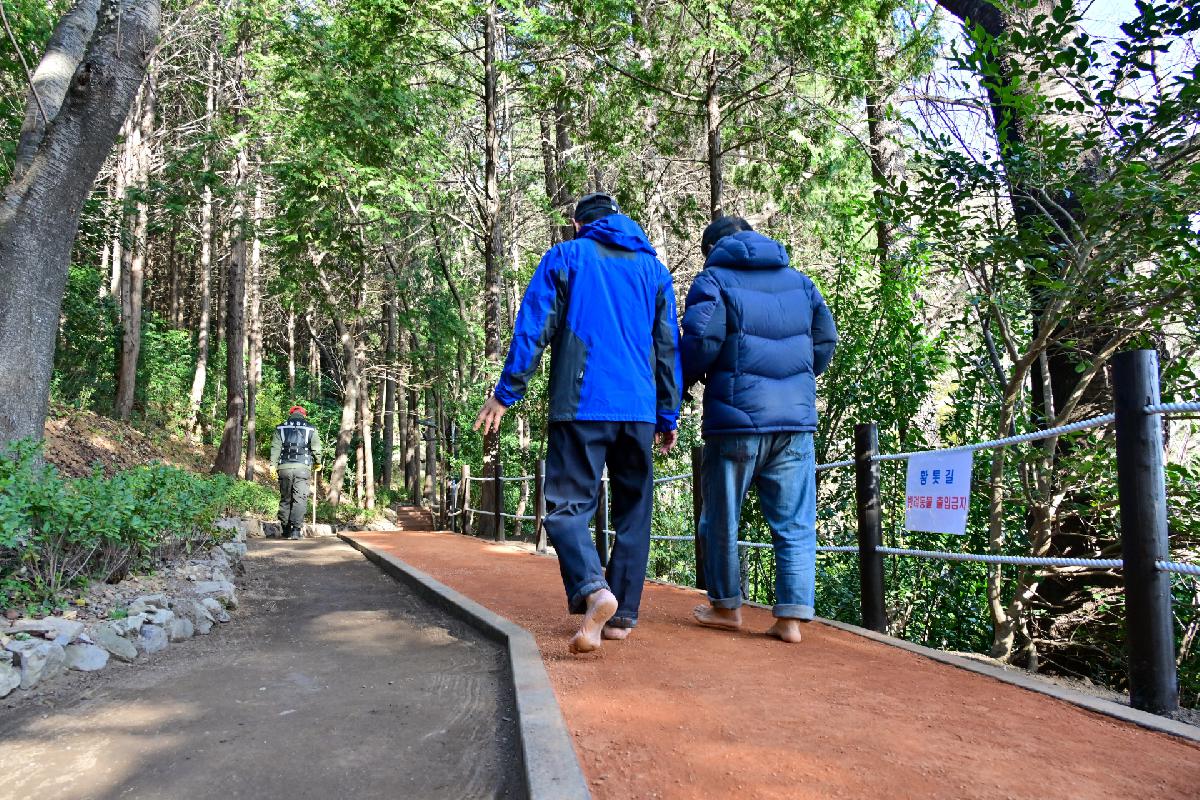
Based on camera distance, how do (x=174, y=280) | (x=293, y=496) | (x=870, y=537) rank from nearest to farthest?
(x=870, y=537) < (x=293, y=496) < (x=174, y=280)

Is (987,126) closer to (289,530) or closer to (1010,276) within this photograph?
(1010,276)

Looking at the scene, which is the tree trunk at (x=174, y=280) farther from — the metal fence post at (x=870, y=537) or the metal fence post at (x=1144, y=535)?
the metal fence post at (x=1144, y=535)

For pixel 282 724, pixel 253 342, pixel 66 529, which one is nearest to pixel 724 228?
pixel 282 724

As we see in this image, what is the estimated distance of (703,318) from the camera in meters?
4.12

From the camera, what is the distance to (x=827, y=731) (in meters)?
2.55

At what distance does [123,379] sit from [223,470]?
14.3 feet

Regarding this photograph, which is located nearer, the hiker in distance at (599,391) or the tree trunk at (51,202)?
the hiker in distance at (599,391)

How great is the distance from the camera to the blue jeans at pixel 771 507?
4094mm

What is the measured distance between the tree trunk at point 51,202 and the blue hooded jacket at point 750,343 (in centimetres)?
485

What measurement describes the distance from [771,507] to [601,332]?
52.6 inches

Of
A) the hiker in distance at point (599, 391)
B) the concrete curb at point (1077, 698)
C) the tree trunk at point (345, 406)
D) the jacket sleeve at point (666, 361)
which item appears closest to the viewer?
the concrete curb at point (1077, 698)

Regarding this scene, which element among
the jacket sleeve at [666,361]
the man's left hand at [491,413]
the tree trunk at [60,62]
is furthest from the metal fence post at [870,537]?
the tree trunk at [60,62]

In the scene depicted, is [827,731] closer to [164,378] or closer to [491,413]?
[491,413]

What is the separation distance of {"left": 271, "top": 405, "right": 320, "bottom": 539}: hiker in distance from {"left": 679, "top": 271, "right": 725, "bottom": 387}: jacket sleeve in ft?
36.2
